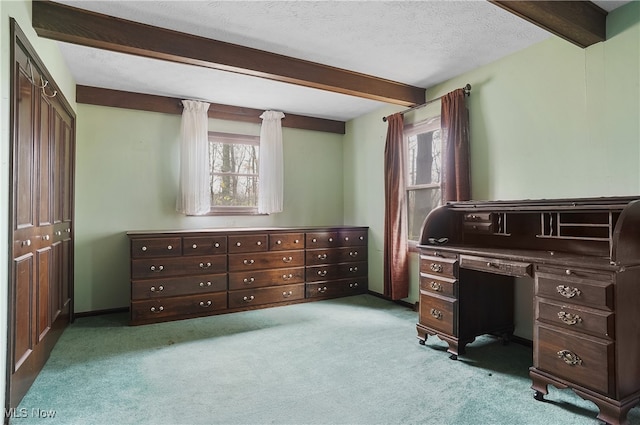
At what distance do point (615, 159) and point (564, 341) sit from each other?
4.31 ft

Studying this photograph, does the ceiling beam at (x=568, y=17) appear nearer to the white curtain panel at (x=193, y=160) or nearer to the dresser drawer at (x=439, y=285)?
the dresser drawer at (x=439, y=285)

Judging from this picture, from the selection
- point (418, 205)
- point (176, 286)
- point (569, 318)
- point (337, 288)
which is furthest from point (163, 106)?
point (569, 318)

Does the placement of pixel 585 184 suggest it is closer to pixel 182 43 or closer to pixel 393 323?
pixel 393 323

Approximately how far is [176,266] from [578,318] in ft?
11.2

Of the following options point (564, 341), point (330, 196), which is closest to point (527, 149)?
point (564, 341)

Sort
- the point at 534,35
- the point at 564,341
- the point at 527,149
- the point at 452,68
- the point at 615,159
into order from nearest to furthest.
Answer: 1. the point at 564,341
2. the point at 615,159
3. the point at 534,35
4. the point at 527,149
5. the point at 452,68

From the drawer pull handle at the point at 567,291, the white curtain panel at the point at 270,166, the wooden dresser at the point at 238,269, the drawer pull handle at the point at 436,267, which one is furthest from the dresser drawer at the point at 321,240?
the drawer pull handle at the point at 567,291

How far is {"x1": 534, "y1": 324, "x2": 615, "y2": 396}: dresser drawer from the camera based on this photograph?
187cm

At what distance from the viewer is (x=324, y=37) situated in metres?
2.79

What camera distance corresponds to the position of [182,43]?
273 cm

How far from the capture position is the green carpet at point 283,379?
197 centimetres

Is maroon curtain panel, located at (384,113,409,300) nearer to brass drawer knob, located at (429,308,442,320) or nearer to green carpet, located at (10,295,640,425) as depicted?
green carpet, located at (10,295,640,425)

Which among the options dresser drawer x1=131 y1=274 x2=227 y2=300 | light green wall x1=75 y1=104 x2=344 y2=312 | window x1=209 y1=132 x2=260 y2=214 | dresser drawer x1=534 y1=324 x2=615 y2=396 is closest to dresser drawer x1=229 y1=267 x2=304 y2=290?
dresser drawer x1=131 y1=274 x2=227 y2=300

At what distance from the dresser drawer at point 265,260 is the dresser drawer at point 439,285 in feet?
5.80
